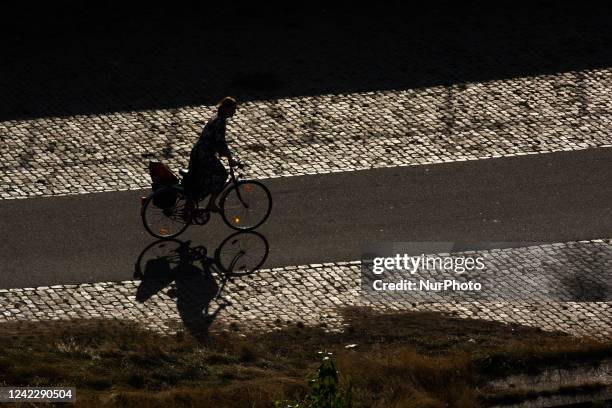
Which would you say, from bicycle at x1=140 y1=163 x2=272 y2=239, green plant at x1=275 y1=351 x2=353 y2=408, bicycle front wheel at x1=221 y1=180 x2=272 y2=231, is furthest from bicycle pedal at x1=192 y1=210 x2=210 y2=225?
green plant at x1=275 y1=351 x2=353 y2=408

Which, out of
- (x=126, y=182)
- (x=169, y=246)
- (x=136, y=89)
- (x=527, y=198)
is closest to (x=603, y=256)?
(x=527, y=198)

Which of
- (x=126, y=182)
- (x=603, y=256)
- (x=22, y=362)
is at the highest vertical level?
(x=126, y=182)

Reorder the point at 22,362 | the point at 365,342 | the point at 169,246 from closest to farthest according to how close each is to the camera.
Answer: the point at 22,362, the point at 365,342, the point at 169,246

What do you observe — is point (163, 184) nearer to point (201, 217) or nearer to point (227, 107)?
point (201, 217)

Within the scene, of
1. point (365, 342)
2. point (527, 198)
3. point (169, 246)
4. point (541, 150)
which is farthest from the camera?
point (541, 150)

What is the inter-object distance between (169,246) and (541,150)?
570 cm

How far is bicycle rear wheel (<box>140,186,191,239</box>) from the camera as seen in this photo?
14914 millimetres

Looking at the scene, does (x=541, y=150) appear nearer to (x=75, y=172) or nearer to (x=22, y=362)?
(x=75, y=172)

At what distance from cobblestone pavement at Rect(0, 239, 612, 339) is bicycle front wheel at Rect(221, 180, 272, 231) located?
931 millimetres

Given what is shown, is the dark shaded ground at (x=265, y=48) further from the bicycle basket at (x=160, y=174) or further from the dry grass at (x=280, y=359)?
the dry grass at (x=280, y=359)

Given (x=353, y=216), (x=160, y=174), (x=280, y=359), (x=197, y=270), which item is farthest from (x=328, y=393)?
(x=353, y=216)

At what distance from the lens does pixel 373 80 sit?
1942 cm

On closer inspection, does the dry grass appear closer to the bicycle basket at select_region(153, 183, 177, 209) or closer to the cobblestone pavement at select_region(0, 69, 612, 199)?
the bicycle basket at select_region(153, 183, 177, 209)

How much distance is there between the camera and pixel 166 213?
49.3 ft
